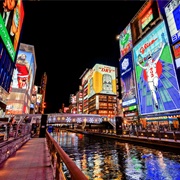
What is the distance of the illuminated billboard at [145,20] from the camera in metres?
53.9

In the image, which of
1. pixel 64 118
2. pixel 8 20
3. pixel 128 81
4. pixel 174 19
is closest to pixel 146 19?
pixel 174 19

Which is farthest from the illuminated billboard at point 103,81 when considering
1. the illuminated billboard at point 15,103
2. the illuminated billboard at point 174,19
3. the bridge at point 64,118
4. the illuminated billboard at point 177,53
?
the illuminated billboard at point 177,53

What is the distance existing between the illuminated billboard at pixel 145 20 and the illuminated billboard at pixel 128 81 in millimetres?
8960

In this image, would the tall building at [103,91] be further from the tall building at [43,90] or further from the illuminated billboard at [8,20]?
the illuminated billboard at [8,20]

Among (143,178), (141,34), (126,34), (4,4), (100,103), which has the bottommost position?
(143,178)

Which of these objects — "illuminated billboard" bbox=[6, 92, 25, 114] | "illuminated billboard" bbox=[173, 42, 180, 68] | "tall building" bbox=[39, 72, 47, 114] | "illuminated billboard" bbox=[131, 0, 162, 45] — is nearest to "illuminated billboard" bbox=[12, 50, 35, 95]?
"illuminated billboard" bbox=[6, 92, 25, 114]

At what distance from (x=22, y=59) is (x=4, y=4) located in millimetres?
41279

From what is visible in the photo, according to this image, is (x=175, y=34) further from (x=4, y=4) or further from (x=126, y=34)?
(x=4, y=4)

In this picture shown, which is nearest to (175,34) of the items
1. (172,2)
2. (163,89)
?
(172,2)

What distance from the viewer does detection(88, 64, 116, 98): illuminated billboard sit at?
107m

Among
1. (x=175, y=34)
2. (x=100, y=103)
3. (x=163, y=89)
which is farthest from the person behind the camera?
(x=100, y=103)

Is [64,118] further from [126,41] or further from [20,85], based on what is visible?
[126,41]

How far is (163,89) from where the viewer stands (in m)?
43.0

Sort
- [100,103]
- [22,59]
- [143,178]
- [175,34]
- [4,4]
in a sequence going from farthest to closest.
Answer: [100,103] < [22,59] < [175,34] < [4,4] < [143,178]
